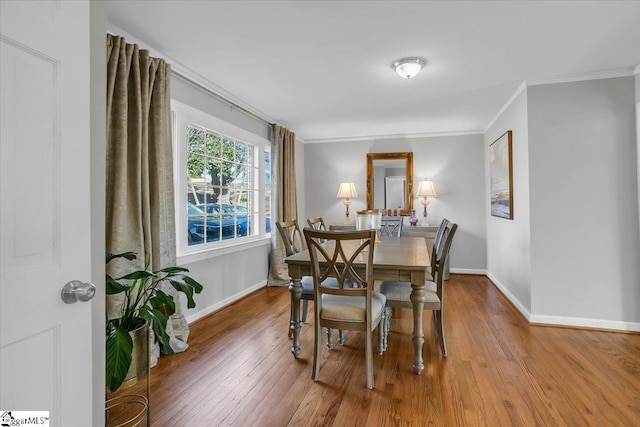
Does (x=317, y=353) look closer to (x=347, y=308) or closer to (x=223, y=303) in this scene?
(x=347, y=308)

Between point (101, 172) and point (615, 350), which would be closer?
point (101, 172)

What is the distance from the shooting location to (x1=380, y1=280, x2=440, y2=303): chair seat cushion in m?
2.45

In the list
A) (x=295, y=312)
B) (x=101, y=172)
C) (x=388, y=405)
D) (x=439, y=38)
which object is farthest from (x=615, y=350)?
(x=101, y=172)

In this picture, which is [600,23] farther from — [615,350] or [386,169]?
[386,169]

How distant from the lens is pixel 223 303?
3.71 metres

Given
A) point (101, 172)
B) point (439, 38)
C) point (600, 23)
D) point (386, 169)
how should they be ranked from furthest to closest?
Result: point (386, 169)
point (439, 38)
point (600, 23)
point (101, 172)

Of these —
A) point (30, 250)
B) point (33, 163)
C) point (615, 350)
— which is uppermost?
point (33, 163)

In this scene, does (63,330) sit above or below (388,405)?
above

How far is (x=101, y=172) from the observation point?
115 cm

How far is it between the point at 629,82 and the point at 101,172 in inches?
165

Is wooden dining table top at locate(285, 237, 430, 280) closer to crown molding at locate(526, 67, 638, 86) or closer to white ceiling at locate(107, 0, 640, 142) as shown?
white ceiling at locate(107, 0, 640, 142)

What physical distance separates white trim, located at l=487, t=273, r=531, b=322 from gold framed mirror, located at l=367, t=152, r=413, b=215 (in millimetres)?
1624

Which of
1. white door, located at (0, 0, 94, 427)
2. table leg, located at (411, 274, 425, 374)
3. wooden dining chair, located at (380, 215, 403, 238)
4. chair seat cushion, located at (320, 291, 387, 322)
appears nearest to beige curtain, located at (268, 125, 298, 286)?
wooden dining chair, located at (380, 215, 403, 238)

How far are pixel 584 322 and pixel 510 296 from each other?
0.87 meters
